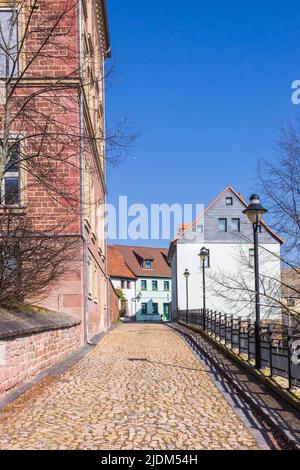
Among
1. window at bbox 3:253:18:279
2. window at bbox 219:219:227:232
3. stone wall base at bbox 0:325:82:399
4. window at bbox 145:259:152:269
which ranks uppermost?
window at bbox 219:219:227:232

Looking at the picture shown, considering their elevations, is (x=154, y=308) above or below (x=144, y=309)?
above

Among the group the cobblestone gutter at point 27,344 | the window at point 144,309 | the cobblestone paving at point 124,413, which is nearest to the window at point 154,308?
the window at point 144,309

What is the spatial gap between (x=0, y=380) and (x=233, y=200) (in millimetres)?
48542

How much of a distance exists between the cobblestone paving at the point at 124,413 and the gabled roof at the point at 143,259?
7084cm

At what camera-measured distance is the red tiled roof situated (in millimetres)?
75812

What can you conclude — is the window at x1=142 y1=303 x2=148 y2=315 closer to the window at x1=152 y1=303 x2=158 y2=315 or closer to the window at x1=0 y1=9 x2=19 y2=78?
the window at x1=152 y1=303 x2=158 y2=315

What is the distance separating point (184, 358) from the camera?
15.8 m

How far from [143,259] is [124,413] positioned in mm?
78362

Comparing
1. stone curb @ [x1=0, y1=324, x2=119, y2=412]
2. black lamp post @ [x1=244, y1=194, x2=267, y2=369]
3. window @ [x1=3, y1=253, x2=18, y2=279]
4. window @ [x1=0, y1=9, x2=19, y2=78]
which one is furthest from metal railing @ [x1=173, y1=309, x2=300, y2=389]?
window @ [x1=0, y1=9, x2=19, y2=78]

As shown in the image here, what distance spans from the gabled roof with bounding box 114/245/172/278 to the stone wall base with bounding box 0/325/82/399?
2693 inches

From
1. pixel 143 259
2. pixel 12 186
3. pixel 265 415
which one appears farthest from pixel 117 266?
pixel 265 415

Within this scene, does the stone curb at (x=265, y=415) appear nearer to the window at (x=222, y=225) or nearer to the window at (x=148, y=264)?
the window at (x=222, y=225)

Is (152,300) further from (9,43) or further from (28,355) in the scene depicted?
(9,43)

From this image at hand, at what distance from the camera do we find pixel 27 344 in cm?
1053
